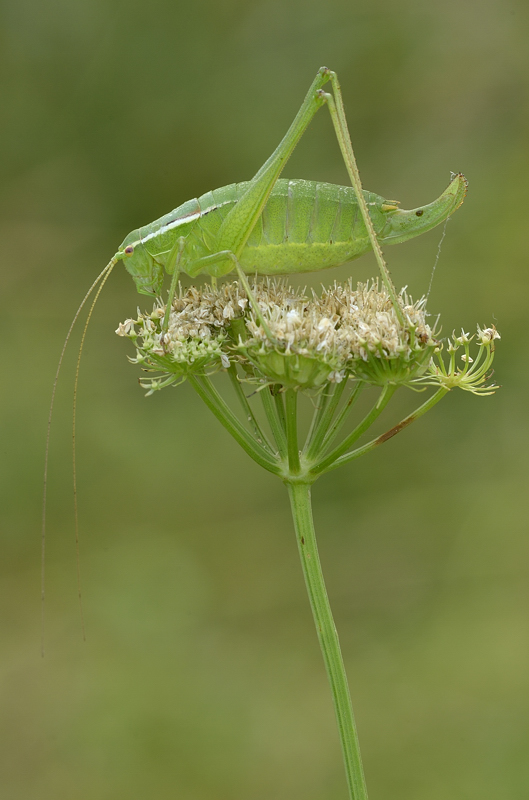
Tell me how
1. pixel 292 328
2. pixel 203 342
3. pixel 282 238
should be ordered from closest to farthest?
pixel 292 328
pixel 203 342
pixel 282 238

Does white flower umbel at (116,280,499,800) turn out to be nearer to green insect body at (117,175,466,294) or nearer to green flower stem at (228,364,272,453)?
green flower stem at (228,364,272,453)

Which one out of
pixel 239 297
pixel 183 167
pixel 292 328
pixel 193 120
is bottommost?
pixel 292 328

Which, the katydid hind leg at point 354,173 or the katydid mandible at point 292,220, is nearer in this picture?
the katydid hind leg at point 354,173

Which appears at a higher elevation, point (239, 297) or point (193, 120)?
point (193, 120)

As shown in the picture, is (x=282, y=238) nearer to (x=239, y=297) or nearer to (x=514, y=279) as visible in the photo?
(x=239, y=297)

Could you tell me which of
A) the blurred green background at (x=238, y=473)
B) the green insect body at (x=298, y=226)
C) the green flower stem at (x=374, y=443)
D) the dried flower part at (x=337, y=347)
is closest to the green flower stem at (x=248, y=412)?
the dried flower part at (x=337, y=347)

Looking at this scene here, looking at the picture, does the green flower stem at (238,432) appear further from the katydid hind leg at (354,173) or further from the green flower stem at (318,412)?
the katydid hind leg at (354,173)

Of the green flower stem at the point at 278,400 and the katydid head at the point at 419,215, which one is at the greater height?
the katydid head at the point at 419,215

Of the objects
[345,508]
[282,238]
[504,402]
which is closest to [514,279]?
[504,402]
